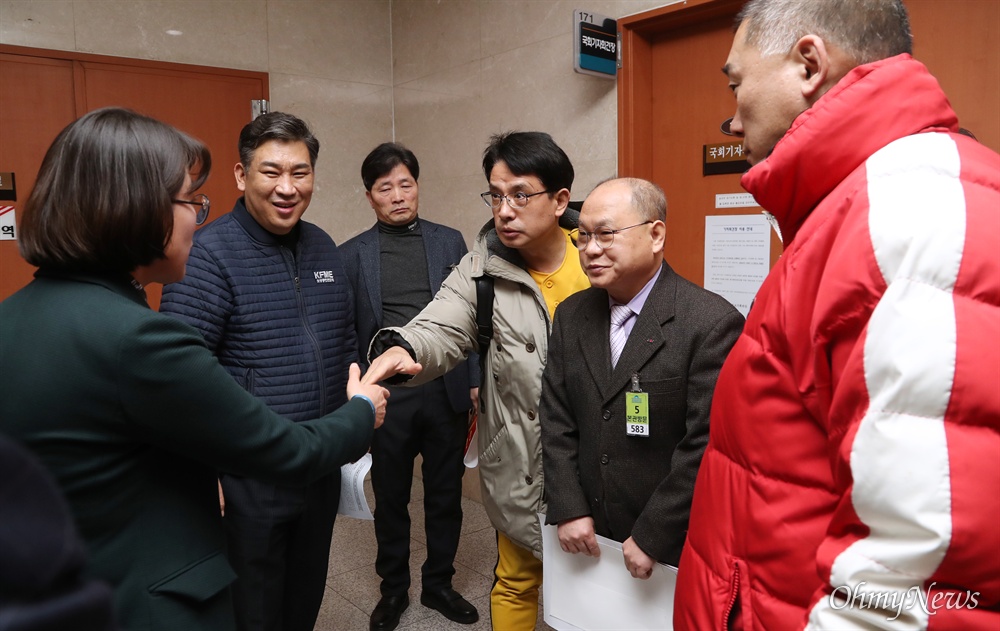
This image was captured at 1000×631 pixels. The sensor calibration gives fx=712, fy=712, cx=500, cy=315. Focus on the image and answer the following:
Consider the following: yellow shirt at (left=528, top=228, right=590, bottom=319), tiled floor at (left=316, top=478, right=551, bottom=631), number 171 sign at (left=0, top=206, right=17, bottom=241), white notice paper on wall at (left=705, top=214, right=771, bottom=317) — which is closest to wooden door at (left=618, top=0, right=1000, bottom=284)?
white notice paper on wall at (left=705, top=214, right=771, bottom=317)

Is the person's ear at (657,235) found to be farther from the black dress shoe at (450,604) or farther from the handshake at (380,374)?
the black dress shoe at (450,604)

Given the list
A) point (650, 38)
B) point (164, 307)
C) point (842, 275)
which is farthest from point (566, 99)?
point (842, 275)

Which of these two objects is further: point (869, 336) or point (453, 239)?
point (453, 239)

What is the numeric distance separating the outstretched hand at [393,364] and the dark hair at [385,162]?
1465 mm

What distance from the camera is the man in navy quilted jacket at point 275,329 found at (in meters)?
2.00

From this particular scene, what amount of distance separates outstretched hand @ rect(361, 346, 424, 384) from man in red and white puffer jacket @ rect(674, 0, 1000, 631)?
2.90 ft

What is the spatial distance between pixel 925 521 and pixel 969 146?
0.44 metres

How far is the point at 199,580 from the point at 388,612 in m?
1.82

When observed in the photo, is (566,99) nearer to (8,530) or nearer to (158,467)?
(158,467)

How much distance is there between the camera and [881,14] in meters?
0.94

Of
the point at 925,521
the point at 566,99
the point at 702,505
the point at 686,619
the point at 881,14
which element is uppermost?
the point at 566,99

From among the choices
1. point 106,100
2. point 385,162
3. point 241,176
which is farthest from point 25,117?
point 241,176

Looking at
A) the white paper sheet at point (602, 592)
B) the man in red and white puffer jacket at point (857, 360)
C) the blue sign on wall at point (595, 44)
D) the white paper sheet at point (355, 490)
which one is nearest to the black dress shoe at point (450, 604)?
the white paper sheet at point (355, 490)

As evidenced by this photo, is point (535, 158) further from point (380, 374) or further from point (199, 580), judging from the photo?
point (199, 580)
